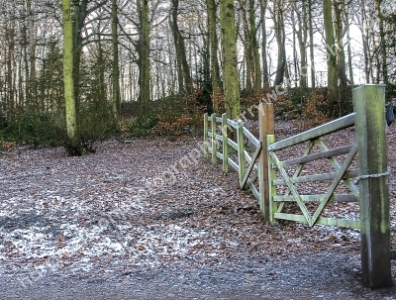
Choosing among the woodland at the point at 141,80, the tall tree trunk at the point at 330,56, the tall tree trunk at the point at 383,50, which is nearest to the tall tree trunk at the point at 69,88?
the woodland at the point at 141,80

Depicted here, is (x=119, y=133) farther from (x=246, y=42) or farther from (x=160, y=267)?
(x=160, y=267)

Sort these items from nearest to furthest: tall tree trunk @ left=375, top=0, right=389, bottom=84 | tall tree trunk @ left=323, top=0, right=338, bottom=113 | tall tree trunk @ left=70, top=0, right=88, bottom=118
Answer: tall tree trunk @ left=323, top=0, right=338, bottom=113 < tall tree trunk @ left=70, top=0, right=88, bottom=118 < tall tree trunk @ left=375, top=0, right=389, bottom=84

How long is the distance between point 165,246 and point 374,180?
259 centimetres

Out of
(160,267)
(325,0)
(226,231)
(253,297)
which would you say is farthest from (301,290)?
(325,0)

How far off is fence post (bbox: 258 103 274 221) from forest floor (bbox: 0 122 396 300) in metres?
0.31

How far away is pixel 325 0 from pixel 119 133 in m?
9.38

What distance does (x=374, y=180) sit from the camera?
326 cm

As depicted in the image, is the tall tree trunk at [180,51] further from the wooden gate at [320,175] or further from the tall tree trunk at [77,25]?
the wooden gate at [320,175]

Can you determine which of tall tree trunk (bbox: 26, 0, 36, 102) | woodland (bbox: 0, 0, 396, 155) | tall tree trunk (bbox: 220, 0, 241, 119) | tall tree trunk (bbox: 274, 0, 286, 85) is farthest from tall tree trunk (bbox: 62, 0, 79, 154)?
tall tree trunk (bbox: 274, 0, 286, 85)

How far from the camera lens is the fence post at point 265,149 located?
548 cm

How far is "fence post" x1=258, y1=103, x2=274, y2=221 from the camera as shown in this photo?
548 centimetres

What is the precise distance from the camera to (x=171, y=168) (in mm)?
10109

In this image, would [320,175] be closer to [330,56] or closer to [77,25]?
[330,56]

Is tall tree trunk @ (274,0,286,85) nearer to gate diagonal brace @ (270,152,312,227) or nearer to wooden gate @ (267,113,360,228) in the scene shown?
wooden gate @ (267,113,360,228)
